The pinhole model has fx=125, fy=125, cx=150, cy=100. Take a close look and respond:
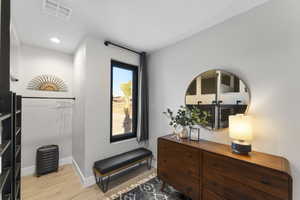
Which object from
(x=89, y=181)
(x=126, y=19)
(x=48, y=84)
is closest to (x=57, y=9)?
(x=126, y=19)

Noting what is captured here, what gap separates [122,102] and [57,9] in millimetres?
1729

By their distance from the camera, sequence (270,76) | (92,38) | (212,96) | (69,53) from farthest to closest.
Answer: (69,53) < (92,38) < (212,96) < (270,76)

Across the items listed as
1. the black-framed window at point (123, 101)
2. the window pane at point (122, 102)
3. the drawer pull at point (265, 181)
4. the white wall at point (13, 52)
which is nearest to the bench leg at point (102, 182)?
the black-framed window at point (123, 101)

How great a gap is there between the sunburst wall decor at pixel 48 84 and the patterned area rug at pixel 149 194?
243 centimetres

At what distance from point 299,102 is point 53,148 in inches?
145

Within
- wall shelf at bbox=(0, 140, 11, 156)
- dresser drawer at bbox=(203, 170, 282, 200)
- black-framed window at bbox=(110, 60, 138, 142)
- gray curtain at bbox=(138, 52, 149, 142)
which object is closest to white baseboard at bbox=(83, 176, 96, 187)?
black-framed window at bbox=(110, 60, 138, 142)

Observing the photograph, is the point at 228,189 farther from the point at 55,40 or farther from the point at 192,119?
the point at 55,40

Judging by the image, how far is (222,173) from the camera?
4.41ft

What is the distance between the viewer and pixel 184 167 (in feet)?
5.46

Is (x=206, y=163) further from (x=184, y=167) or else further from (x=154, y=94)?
(x=154, y=94)

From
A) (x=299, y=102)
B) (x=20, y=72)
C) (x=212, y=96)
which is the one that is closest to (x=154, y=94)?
(x=212, y=96)

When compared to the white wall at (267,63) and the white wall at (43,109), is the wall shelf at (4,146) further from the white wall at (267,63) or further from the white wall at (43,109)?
the white wall at (267,63)

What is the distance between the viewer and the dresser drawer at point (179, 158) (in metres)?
1.56

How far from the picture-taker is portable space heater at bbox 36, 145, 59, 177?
2.31 metres
